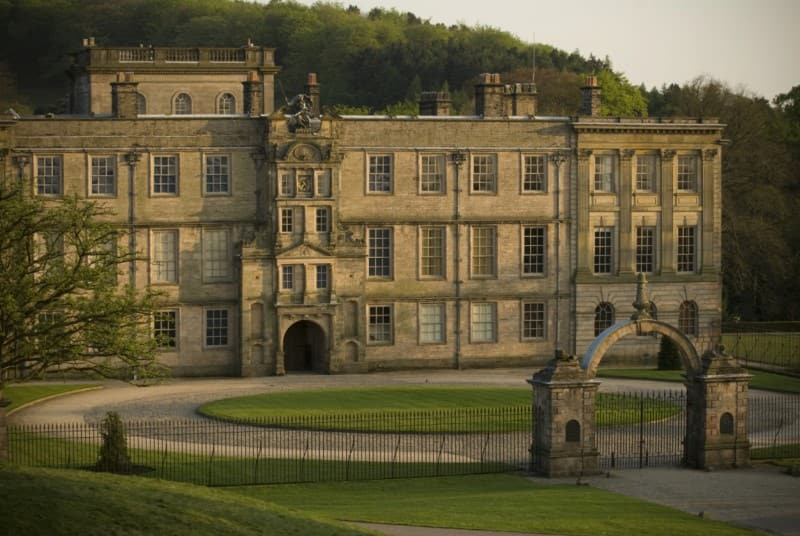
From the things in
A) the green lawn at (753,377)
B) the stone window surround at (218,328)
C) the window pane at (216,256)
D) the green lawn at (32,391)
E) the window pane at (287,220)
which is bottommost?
the green lawn at (32,391)

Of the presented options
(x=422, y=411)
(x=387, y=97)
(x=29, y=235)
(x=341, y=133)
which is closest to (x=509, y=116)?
(x=341, y=133)

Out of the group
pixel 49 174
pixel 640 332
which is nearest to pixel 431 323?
pixel 49 174

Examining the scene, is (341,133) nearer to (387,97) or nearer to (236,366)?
(236,366)

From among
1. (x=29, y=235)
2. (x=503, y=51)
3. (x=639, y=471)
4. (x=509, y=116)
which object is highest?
(x=503, y=51)

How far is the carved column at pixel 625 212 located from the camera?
7469 centimetres

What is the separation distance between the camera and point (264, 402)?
6081cm

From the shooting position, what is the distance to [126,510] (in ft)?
109

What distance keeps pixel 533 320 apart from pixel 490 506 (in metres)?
33.2

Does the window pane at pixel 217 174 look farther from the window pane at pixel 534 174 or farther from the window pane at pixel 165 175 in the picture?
the window pane at pixel 534 174

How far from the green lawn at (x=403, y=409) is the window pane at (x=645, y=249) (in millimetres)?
12503

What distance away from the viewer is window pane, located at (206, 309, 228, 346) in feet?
233

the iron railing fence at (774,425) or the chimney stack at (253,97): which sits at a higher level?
the chimney stack at (253,97)

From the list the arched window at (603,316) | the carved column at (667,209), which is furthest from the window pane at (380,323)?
the carved column at (667,209)

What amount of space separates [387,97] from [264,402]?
276ft
